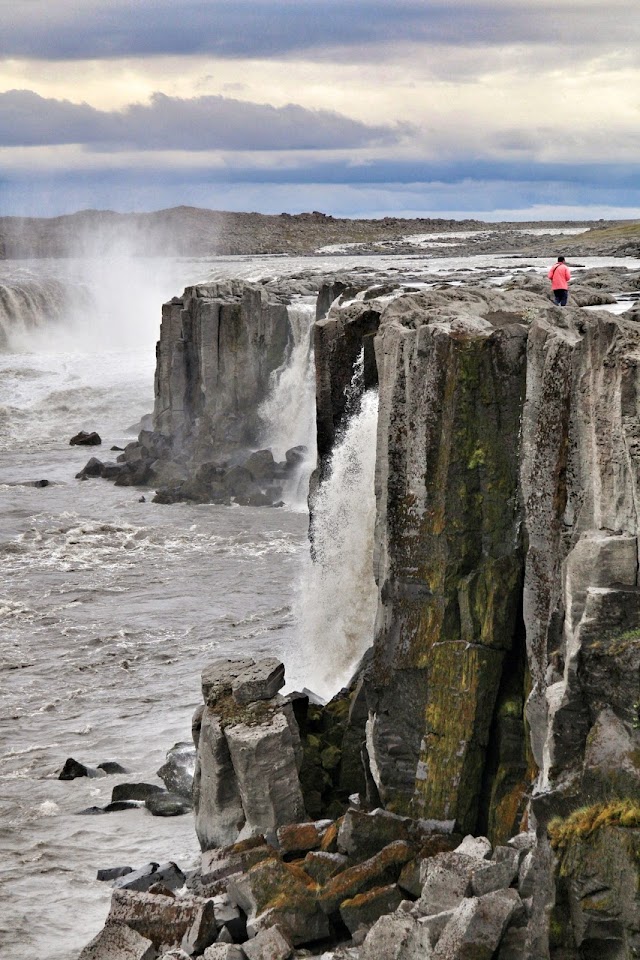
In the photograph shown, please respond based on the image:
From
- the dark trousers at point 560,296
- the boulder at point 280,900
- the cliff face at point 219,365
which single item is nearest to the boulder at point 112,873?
the boulder at point 280,900

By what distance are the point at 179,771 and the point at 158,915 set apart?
629 centimetres

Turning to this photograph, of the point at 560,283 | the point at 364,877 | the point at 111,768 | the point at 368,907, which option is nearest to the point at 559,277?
the point at 560,283

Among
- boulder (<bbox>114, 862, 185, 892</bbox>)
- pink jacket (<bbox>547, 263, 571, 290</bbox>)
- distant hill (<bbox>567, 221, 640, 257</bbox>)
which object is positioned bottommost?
boulder (<bbox>114, 862, 185, 892</bbox>)

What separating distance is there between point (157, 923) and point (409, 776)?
4.33 metres

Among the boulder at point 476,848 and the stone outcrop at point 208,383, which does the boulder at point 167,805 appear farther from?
the stone outcrop at point 208,383

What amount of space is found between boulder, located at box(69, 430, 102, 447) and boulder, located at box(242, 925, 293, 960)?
150 ft

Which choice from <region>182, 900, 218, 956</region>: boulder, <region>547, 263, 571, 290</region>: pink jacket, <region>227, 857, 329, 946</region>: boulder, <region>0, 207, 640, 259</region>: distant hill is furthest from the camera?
<region>0, 207, 640, 259</region>: distant hill

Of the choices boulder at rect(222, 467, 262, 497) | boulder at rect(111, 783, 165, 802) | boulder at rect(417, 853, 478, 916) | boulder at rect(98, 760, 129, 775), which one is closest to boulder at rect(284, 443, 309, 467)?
boulder at rect(222, 467, 262, 497)

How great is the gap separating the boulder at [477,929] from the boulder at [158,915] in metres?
3.69

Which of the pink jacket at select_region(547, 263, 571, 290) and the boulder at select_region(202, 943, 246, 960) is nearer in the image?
the boulder at select_region(202, 943, 246, 960)

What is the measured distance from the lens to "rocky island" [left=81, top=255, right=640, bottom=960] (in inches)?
482

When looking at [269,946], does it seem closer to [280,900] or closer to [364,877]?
[280,900]

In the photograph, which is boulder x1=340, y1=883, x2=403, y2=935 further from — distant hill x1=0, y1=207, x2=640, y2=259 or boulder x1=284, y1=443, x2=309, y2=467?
distant hill x1=0, y1=207, x2=640, y2=259

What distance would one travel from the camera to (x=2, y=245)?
155375 mm
